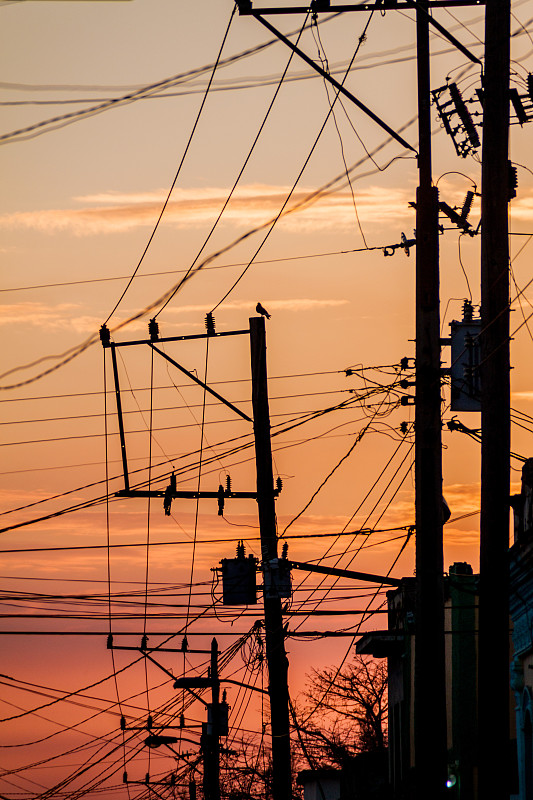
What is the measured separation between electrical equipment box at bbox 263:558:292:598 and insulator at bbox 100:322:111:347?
4653 millimetres

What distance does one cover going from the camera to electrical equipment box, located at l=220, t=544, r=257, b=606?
24344 mm

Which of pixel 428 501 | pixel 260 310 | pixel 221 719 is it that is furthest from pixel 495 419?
pixel 221 719

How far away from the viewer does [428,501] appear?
14477 mm

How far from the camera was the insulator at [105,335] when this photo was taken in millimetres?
22953

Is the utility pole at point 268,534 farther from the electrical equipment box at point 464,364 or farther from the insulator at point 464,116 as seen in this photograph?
the insulator at point 464,116

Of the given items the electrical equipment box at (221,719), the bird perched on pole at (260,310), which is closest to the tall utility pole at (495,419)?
the bird perched on pole at (260,310)

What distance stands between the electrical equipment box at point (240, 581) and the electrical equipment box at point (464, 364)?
26.7ft

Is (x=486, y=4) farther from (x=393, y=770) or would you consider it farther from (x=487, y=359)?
(x=393, y=770)

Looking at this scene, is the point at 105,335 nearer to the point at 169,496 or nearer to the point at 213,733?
the point at 169,496

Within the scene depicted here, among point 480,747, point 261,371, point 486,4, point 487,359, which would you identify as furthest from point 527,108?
point 261,371

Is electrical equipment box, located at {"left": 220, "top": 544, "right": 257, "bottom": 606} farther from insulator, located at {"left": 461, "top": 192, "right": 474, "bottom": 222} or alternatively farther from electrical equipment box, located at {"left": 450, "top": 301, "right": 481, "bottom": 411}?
insulator, located at {"left": 461, "top": 192, "right": 474, "bottom": 222}

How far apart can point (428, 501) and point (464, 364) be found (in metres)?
3.06

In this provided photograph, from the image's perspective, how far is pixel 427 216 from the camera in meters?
15.7

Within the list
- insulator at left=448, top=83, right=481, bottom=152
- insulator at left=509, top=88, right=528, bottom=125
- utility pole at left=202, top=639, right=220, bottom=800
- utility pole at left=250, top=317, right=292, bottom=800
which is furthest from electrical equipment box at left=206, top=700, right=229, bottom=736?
insulator at left=509, top=88, right=528, bottom=125
